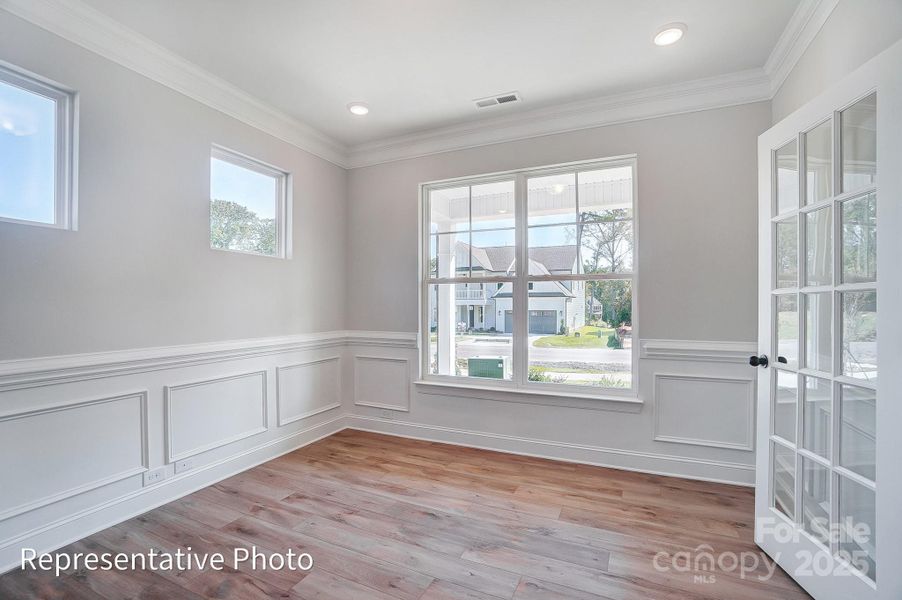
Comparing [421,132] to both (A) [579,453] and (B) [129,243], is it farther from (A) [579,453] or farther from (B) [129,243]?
(A) [579,453]

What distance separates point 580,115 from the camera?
318cm

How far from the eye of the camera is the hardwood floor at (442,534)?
179 centimetres

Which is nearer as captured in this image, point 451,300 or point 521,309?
point 521,309

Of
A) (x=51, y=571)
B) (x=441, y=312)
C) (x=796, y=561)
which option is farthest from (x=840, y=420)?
(x=51, y=571)

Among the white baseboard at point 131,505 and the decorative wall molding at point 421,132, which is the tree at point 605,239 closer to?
the decorative wall molding at point 421,132

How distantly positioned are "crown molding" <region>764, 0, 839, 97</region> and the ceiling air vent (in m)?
1.57

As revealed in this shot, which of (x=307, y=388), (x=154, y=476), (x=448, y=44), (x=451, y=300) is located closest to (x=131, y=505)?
(x=154, y=476)

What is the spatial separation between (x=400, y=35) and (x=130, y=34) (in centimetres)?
154

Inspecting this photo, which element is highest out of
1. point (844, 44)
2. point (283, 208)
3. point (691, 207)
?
point (844, 44)

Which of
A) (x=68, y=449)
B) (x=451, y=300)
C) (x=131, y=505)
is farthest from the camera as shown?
A: (x=451, y=300)

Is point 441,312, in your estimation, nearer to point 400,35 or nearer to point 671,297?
point 671,297

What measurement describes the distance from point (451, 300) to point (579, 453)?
65.8 inches

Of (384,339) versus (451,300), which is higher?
(451,300)

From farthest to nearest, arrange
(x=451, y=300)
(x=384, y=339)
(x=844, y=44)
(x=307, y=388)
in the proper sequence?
(x=384, y=339) → (x=451, y=300) → (x=307, y=388) → (x=844, y=44)
